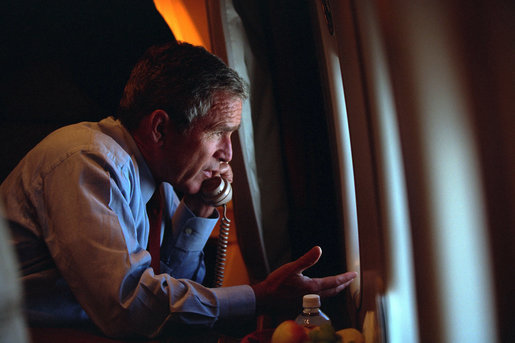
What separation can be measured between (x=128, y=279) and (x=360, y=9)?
0.64 metres

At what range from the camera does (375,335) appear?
69 cm

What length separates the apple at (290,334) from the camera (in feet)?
2.44

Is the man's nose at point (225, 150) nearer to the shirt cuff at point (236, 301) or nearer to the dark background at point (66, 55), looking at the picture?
the shirt cuff at point (236, 301)

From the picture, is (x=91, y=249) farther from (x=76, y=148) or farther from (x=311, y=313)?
(x=311, y=313)

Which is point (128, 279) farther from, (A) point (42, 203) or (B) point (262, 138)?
(B) point (262, 138)

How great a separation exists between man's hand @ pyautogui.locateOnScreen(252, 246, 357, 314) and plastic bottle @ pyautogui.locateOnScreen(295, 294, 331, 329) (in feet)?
0.44

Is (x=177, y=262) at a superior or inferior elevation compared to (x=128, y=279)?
inferior

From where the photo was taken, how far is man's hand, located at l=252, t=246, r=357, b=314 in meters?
1.03

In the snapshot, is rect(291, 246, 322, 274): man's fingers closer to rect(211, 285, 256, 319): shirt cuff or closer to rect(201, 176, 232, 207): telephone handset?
rect(211, 285, 256, 319): shirt cuff

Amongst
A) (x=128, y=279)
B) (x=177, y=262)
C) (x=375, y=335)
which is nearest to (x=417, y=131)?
(x=375, y=335)

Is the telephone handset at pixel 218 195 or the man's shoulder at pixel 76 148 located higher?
the man's shoulder at pixel 76 148

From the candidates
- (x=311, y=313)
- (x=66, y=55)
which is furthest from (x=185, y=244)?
(x=66, y=55)

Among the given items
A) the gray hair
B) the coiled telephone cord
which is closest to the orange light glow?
the gray hair

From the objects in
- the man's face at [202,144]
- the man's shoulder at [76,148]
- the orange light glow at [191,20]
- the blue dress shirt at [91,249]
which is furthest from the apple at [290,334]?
the orange light glow at [191,20]
